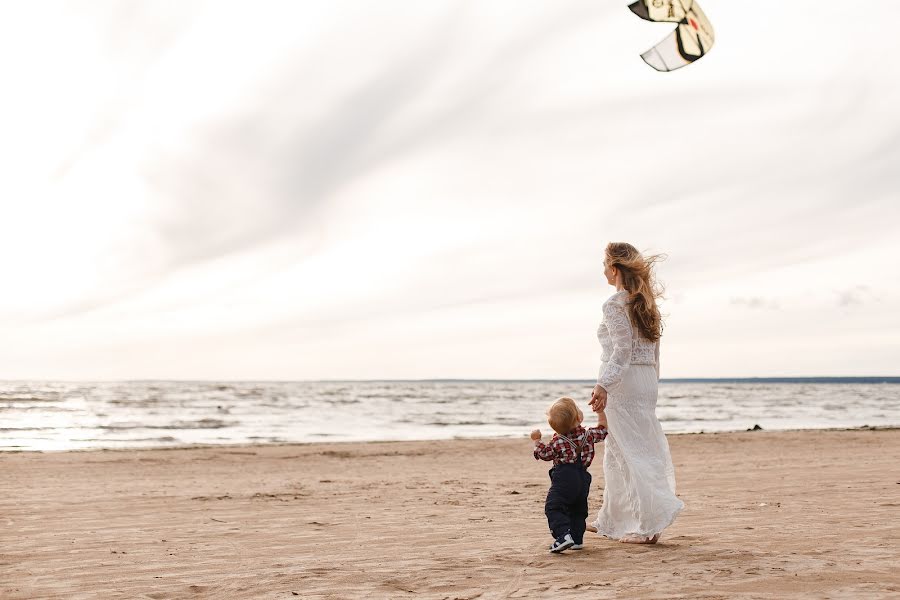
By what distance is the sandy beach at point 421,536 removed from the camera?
14.0ft

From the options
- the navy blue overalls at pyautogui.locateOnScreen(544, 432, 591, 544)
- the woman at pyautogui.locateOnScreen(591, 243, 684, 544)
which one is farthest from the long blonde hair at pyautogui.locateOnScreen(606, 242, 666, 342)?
the navy blue overalls at pyautogui.locateOnScreen(544, 432, 591, 544)

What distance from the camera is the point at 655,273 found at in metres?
5.38

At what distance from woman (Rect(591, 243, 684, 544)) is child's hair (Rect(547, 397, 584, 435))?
170 millimetres

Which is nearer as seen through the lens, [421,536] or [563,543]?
[563,543]

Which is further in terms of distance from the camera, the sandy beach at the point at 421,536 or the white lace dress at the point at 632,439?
the white lace dress at the point at 632,439

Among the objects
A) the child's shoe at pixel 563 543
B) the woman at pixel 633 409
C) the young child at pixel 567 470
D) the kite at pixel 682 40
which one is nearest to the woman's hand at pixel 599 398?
the woman at pixel 633 409

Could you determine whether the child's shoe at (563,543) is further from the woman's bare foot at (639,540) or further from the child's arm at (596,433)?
the child's arm at (596,433)

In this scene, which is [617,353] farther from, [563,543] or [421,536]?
[421,536]

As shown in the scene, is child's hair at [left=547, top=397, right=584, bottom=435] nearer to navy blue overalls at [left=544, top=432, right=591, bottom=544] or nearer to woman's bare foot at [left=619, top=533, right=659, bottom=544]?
navy blue overalls at [left=544, top=432, right=591, bottom=544]

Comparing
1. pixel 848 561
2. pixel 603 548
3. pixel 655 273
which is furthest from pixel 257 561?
pixel 848 561

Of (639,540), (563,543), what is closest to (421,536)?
(563,543)

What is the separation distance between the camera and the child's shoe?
16.4 ft

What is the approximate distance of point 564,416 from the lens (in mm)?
4977

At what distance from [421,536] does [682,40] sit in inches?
159
